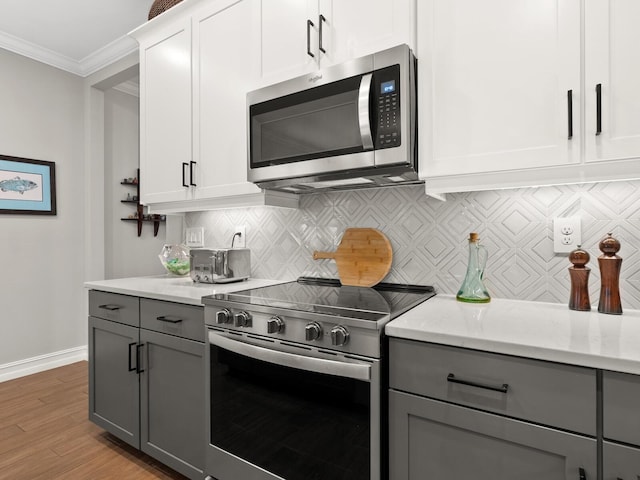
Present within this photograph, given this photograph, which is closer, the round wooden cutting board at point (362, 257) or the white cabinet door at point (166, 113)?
the round wooden cutting board at point (362, 257)

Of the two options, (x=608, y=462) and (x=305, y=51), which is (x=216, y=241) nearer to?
(x=305, y=51)

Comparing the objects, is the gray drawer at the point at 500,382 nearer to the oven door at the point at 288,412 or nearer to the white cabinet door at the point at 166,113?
the oven door at the point at 288,412

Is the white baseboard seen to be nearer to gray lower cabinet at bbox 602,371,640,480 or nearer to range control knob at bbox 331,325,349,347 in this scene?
range control knob at bbox 331,325,349,347

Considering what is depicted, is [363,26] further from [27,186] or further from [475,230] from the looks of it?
[27,186]

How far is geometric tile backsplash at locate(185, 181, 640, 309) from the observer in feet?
4.40

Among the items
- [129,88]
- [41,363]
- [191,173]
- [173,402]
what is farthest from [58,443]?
[129,88]

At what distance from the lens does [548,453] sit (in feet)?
2.98

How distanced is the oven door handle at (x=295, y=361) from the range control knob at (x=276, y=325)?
0.08 m

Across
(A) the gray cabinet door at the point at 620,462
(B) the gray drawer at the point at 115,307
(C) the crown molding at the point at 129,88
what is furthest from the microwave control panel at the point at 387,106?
(C) the crown molding at the point at 129,88

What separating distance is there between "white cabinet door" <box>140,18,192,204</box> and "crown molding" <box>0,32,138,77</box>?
1017mm

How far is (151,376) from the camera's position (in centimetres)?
180

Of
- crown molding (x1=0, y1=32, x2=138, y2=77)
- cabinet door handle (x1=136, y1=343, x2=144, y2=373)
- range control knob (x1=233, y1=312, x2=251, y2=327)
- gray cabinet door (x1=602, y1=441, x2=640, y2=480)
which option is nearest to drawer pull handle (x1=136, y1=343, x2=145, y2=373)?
cabinet door handle (x1=136, y1=343, x2=144, y2=373)

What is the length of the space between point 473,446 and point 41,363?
3.68 meters

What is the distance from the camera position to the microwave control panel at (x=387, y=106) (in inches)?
52.6
